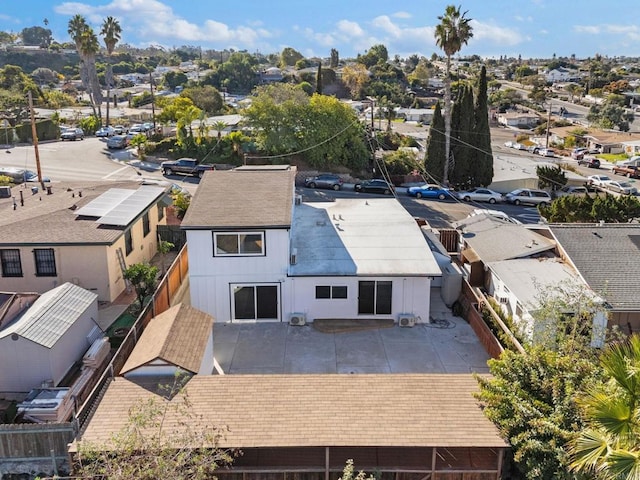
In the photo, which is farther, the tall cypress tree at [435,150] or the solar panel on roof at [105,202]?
the tall cypress tree at [435,150]

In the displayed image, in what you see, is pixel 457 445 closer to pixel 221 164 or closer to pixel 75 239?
pixel 75 239

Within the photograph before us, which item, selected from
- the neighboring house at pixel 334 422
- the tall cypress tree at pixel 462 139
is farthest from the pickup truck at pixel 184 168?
the neighboring house at pixel 334 422

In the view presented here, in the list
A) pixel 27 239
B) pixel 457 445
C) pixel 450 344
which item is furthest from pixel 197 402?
pixel 27 239

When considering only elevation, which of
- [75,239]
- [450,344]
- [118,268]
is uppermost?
[75,239]

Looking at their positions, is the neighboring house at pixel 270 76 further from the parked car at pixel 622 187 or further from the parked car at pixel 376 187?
the parked car at pixel 622 187

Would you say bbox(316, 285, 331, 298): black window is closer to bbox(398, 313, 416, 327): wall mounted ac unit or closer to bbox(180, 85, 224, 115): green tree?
bbox(398, 313, 416, 327): wall mounted ac unit

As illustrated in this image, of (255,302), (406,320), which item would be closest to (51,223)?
(255,302)
